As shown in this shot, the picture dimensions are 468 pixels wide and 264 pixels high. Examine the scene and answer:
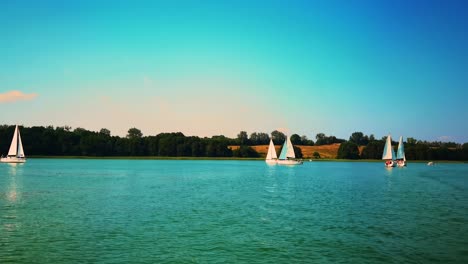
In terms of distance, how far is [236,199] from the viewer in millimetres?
47094

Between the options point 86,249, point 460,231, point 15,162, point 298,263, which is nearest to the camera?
point 298,263

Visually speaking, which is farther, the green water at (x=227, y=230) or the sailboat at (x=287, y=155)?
the sailboat at (x=287, y=155)

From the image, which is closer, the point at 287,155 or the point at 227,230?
the point at 227,230

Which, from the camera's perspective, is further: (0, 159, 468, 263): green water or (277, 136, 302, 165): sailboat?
(277, 136, 302, 165): sailboat

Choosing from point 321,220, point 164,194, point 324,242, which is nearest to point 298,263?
point 324,242

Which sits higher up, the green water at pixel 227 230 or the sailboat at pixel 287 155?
the sailboat at pixel 287 155

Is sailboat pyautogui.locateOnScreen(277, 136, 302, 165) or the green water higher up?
sailboat pyautogui.locateOnScreen(277, 136, 302, 165)

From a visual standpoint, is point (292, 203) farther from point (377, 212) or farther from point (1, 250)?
point (1, 250)

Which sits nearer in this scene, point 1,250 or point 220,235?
point 1,250

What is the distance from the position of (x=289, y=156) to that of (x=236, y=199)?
114 meters

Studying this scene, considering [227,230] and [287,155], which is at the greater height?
[287,155]

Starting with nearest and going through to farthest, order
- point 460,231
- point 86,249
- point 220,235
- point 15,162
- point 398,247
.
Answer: point 86,249 < point 398,247 < point 220,235 < point 460,231 < point 15,162

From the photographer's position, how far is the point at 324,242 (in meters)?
25.5

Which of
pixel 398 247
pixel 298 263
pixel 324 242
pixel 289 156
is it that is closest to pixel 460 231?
pixel 398 247
